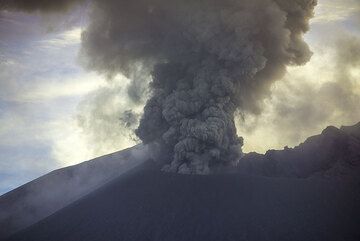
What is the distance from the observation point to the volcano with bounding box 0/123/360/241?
110 ft

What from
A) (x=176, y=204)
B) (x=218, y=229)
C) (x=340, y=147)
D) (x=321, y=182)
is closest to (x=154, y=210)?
(x=176, y=204)

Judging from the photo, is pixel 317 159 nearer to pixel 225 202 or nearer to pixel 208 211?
pixel 225 202

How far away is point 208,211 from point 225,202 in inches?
84.5

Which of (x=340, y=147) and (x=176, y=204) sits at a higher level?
(x=340, y=147)

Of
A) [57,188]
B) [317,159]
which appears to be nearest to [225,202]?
[317,159]

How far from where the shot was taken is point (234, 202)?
3759 centimetres

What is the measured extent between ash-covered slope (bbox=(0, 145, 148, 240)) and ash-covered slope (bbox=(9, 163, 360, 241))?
510 centimetres

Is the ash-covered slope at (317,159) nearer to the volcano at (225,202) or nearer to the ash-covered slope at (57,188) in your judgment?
the volcano at (225,202)

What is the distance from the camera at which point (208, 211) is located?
120 ft

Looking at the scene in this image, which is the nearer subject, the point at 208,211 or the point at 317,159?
the point at 208,211

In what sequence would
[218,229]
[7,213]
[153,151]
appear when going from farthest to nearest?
1. [7,213]
2. [153,151]
3. [218,229]

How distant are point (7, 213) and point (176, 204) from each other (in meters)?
20.7

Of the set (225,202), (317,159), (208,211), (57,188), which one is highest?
(57,188)

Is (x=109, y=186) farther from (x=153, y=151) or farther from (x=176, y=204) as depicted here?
(x=176, y=204)
